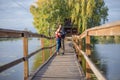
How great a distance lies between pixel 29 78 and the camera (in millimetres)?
7371

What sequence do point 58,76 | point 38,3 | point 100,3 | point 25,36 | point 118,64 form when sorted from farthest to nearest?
1. point 38,3
2. point 100,3
3. point 118,64
4. point 58,76
5. point 25,36

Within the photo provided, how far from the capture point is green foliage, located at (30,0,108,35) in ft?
139

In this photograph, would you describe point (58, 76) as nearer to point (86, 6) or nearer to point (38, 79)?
point (38, 79)

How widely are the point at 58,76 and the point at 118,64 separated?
1959 centimetres

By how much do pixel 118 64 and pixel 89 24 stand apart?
16.1 meters

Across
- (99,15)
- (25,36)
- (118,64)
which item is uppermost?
(99,15)

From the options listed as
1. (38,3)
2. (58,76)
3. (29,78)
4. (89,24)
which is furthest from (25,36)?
(38,3)

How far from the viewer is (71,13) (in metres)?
45.3

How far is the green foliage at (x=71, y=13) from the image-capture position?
139 ft

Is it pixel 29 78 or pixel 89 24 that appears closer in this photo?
pixel 29 78

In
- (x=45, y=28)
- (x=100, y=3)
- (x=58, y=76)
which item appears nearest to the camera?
(x=58, y=76)

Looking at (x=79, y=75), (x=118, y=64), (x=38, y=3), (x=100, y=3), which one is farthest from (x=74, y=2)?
(x=79, y=75)

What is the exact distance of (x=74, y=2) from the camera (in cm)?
4612

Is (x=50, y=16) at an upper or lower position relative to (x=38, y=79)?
upper
